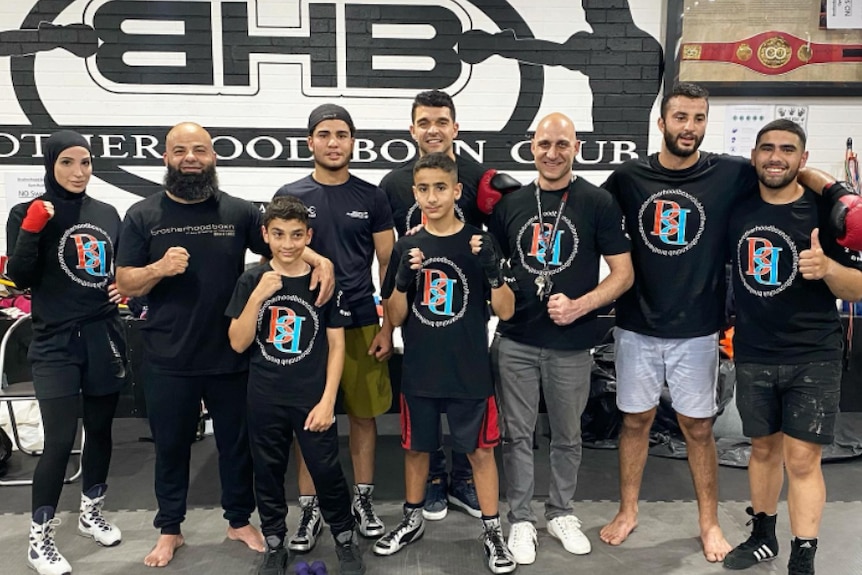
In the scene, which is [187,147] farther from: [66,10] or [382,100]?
[66,10]

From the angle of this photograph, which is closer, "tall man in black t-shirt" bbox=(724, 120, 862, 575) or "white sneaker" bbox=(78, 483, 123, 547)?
"tall man in black t-shirt" bbox=(724, 120, 862, 575)

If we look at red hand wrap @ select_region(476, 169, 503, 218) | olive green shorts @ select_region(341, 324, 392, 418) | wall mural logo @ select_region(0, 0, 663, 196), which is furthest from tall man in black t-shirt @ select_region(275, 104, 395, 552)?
wall mural logo @ select_region(0, 0, 663, 196)

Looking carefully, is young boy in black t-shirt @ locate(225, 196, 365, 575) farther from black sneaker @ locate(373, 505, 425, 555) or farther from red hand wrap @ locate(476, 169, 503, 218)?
red hand wrap @ locate(476, 169, 503, 218)

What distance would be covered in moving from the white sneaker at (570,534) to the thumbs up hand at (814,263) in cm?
130

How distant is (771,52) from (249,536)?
14.8 ft

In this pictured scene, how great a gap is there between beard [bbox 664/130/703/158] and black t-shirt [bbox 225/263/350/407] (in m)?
1.43

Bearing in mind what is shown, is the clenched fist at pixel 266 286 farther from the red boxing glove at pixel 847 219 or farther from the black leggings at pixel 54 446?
the red boxing glove at pixel 847 219

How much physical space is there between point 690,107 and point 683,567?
175cm

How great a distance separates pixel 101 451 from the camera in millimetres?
2605

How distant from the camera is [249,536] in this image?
101 inches

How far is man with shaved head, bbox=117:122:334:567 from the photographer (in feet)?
7.56

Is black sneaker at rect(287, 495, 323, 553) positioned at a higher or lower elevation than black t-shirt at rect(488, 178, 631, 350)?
lower

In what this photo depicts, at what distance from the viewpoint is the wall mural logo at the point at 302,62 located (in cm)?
427

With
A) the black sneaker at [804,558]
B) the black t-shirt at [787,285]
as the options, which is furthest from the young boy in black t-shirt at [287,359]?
the black sneaker at [804,558]
